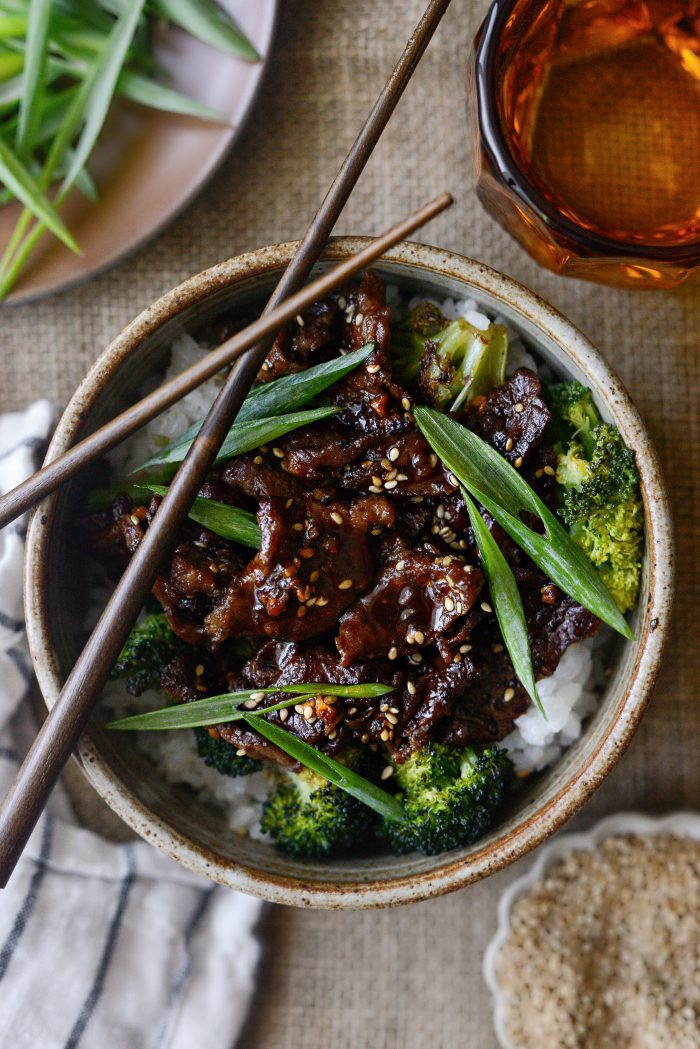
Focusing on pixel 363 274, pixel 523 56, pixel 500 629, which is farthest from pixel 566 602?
pixel 523 56

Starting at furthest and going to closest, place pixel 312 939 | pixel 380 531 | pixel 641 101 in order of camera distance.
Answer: pixel 312 939, pixel 641 101, pixel 380 531

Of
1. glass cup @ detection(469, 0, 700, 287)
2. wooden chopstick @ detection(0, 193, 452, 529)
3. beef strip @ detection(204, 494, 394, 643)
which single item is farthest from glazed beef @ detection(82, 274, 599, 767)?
glass cup @ detection(469, 0, 700, 287)

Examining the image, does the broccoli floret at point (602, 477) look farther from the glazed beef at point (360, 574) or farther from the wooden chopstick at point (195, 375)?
the wooden chopstick at point (195, 375)

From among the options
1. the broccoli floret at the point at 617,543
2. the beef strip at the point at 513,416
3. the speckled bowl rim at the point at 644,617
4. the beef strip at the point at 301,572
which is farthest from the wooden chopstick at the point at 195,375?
the broccoli floret at the point at 617,543

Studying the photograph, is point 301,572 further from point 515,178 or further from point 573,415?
point 515,178

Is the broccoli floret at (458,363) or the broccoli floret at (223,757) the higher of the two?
the broccoli floret at (458,363)

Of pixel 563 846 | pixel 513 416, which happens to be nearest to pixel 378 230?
pixel 513 416

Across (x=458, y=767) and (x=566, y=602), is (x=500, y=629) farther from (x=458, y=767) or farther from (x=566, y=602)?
(x=458, y=767)
